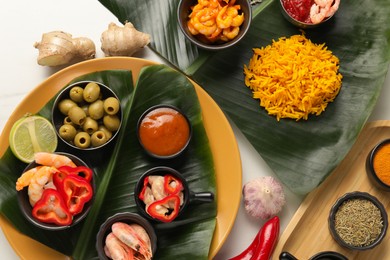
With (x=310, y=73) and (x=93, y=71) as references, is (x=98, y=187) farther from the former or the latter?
(x=310, y=73)

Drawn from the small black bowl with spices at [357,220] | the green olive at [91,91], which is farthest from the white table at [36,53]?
the green olive at [91,91]

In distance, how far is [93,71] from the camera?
3029 millimetres

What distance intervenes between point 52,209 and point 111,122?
488 millimetres

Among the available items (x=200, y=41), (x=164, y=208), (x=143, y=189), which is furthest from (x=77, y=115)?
(x=200, y=41)

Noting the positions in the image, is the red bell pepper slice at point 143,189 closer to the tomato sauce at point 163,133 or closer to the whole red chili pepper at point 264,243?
the tomato sauce at point 163,133

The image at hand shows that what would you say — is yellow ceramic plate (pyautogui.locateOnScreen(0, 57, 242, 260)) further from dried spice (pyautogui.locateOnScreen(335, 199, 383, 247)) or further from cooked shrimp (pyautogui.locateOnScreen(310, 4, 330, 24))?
cooked shrimp (pyautogui.locateOnScreen(310, 4, 330, 24))

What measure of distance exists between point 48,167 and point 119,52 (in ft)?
2.34

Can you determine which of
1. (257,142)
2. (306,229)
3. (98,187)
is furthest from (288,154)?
(98,187)

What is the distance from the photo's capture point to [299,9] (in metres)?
3.14

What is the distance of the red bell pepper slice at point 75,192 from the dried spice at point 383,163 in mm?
1424

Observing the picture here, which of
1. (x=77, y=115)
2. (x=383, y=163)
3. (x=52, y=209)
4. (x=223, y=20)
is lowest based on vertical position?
(x=383, y=163)

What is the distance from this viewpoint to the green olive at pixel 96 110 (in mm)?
2939

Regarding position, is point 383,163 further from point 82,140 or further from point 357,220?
point 82,140

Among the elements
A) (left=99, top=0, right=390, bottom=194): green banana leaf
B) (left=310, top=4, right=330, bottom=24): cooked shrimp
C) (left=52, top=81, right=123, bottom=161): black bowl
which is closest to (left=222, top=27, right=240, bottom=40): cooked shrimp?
(left=99, top=0, right=390, bottom=194): green banana leaf
